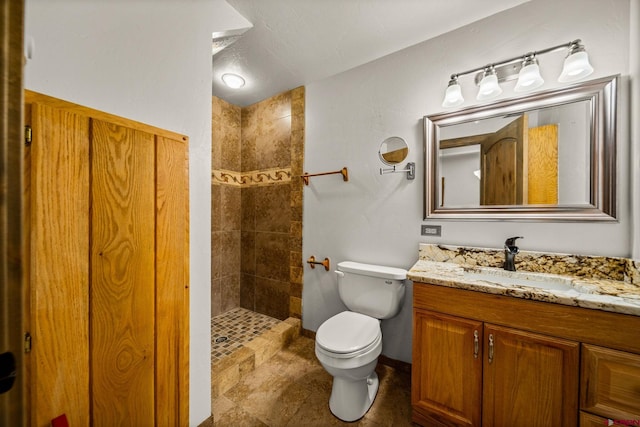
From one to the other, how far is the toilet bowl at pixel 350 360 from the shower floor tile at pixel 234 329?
927 mm

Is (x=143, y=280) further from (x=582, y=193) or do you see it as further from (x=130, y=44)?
(x=582, y=193)

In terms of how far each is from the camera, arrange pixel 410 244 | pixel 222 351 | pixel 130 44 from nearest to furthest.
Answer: pixel 130 44 < pixel 410 244 < pixel 222 351

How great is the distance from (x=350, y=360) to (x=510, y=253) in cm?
107

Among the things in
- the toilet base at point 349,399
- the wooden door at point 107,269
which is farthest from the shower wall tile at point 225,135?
the toilet base at point 349,399

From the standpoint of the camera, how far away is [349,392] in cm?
138

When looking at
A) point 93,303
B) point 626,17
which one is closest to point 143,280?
point 93,303

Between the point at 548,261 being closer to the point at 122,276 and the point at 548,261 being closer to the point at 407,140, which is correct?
the point at 407,140

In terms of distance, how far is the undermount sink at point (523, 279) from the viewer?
1203 mm

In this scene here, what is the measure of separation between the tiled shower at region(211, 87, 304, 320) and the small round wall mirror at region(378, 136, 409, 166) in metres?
0.77

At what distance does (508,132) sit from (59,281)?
7.25 ft

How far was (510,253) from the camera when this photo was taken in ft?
4.37

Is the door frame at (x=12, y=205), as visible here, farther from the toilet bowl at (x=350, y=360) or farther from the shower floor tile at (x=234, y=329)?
the shower floor tile at (x=234, y=329)

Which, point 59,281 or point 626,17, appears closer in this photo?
point 59,281

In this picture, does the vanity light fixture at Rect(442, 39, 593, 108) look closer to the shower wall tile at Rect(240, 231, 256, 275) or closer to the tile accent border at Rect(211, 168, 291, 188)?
the tile accent border at Rect(211, 168, 291, 188)
